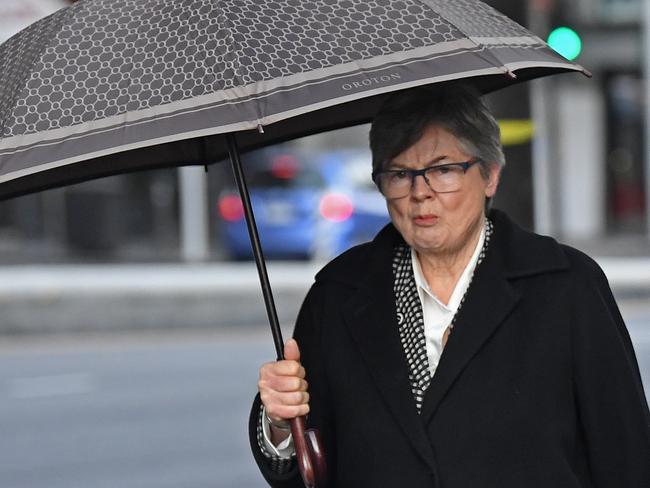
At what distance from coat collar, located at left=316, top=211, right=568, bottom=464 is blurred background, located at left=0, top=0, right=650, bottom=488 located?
3.84 metres

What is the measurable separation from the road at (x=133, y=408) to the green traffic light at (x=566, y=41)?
279cm

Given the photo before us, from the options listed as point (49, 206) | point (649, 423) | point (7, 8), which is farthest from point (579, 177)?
point (649, 423)

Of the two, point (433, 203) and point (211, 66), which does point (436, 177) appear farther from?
point (211, 66)

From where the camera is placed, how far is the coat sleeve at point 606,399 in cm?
290

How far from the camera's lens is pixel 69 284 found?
50.6 feet

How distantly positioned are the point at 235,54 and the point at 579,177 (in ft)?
77.4

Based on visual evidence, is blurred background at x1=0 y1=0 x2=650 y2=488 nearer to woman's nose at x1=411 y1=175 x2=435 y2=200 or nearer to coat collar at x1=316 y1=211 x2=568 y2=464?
coat collar at x1=316 y1=211 x2=568 y2=464

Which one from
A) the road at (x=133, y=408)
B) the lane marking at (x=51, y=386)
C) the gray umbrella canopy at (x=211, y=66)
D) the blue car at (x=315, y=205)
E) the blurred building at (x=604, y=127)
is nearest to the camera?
the gray umbrella canopy at (x=211, y=66)

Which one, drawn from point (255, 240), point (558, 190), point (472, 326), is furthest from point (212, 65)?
point (558, 190)

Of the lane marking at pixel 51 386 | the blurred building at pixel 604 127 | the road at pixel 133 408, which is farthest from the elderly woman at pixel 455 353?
the blurred building at pixel 604 127

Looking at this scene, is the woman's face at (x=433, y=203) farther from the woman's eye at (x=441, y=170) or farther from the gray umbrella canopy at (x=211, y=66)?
the gray umbrella canopy at (x=211, y=66)

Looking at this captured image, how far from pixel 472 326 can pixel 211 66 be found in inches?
29.8

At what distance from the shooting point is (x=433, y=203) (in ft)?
9.90

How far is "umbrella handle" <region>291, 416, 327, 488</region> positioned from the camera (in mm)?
3008
